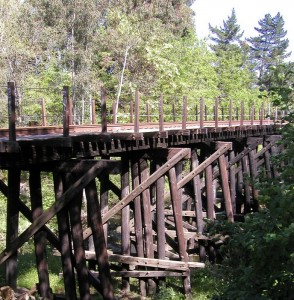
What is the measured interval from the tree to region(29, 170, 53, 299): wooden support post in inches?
2111

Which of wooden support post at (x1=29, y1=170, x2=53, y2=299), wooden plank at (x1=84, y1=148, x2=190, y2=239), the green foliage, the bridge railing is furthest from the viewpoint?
wooden plank at (x1=84, y1=148, x2=190, y2=239)

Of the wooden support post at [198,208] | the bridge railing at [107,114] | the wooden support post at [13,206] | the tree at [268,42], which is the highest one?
the tree at [268,42]

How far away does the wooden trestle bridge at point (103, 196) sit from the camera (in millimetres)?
5262

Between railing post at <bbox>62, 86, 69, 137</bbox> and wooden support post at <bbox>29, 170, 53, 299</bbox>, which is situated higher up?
railing post at <bbox>62, 86, 69, 137</bbox>

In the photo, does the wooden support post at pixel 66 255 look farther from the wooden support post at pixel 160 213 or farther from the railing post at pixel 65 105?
the wooden support post at pixel 160 213

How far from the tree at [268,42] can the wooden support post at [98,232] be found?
5379 centimetres

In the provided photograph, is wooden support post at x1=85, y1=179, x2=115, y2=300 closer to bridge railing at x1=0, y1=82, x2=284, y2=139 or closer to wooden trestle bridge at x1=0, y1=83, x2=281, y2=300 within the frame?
wooden trestle bridge at x1=0, y1=83, x2=281, y2=300

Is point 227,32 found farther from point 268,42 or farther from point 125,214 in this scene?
point 125,214

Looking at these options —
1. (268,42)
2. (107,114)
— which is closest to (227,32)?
(268,42)

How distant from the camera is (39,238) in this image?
19.3ft

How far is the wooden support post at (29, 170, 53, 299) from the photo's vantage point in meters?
5.76

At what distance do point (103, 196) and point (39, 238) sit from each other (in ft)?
7.99

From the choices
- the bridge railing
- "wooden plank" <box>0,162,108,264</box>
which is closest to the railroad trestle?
"wooden plank" <box>0,162,108,264</box>

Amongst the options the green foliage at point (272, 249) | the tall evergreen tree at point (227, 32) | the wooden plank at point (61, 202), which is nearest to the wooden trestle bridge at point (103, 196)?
the wooden plank at point (61, 202)
